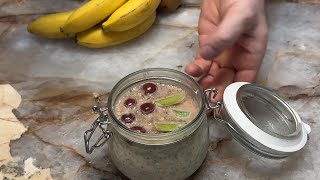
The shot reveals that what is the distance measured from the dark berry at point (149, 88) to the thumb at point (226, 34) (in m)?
0.08

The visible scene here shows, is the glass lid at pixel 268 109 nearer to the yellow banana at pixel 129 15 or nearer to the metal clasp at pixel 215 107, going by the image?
the metal clasp at pixel 215 107

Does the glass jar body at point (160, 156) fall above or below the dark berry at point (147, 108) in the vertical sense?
below

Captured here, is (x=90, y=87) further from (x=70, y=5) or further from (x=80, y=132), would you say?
(x=70, y=5)

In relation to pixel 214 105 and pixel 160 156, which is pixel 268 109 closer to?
pixel 214 105

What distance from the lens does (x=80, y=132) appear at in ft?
2.32

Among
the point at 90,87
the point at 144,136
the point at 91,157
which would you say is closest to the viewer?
the point at 144,136

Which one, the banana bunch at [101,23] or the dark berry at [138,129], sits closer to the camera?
the dark berry at [138,129]

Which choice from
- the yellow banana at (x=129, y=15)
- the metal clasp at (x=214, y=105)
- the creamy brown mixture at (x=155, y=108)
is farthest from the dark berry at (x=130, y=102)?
the yellow banana at (x=129, y=15)

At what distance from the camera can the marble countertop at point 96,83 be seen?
0.65m

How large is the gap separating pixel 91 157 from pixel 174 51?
0.90 ft

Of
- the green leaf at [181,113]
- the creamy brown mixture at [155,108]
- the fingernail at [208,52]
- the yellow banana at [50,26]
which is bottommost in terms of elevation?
the yellow banana at [50,26]

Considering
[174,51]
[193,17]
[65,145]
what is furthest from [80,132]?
[193,17]

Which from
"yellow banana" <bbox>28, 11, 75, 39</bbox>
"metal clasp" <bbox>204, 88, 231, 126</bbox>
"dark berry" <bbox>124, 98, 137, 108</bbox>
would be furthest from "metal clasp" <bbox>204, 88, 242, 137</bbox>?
"yellow banana" <bbox>28, 11, 75, 39</bbox>

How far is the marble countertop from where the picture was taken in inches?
25.8
